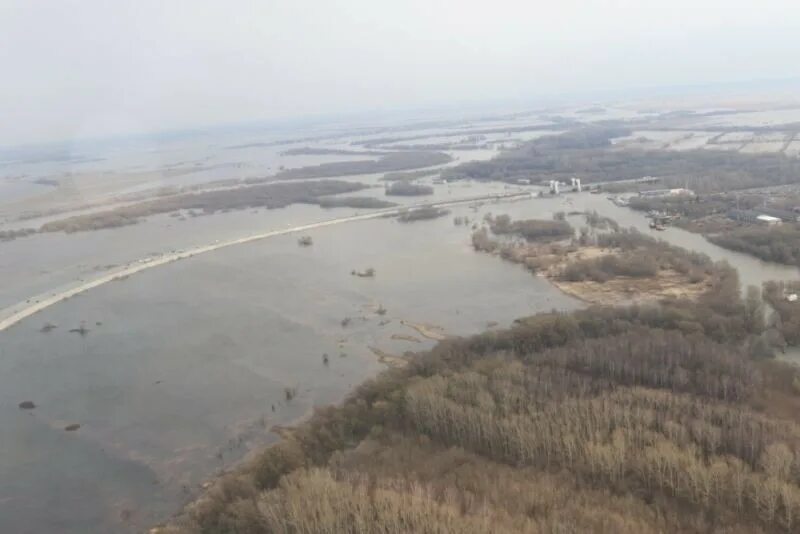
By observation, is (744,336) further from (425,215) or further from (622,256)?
(425,215)

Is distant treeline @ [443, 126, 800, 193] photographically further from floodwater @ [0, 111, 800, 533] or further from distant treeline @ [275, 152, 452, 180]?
floodwater @ [0, 111, 800, 533]

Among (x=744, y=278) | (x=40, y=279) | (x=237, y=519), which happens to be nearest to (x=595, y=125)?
(x=744, y=278)

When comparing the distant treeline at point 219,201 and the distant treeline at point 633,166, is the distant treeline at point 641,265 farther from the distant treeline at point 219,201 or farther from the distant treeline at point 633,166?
the distant treeline at point 219,201

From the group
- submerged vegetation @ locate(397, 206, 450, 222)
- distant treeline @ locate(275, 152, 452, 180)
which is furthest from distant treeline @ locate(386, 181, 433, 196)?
distant treeline @ locate(275, 152, 452, 180)

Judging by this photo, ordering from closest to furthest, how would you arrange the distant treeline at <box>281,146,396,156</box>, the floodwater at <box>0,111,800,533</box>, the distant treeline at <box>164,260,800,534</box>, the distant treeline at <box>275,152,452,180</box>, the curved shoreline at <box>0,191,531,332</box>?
the distant treeline at <box>164,260,800,534</box> → the floodwater at <box>0,111,800,533</box> → the curved shoreline at <box>0,191,531,332</box> → the distant treeline at <box>275,152,452,180</box> → the distant treeline at <box>281,146,396,156</box>

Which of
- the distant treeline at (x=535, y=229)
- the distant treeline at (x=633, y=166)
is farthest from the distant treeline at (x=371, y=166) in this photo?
the distant treeline at (x=535, y=229)

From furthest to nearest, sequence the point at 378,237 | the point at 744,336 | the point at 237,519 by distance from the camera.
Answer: the point at 378,237 → the point at 744,336 → the point at 237,519
